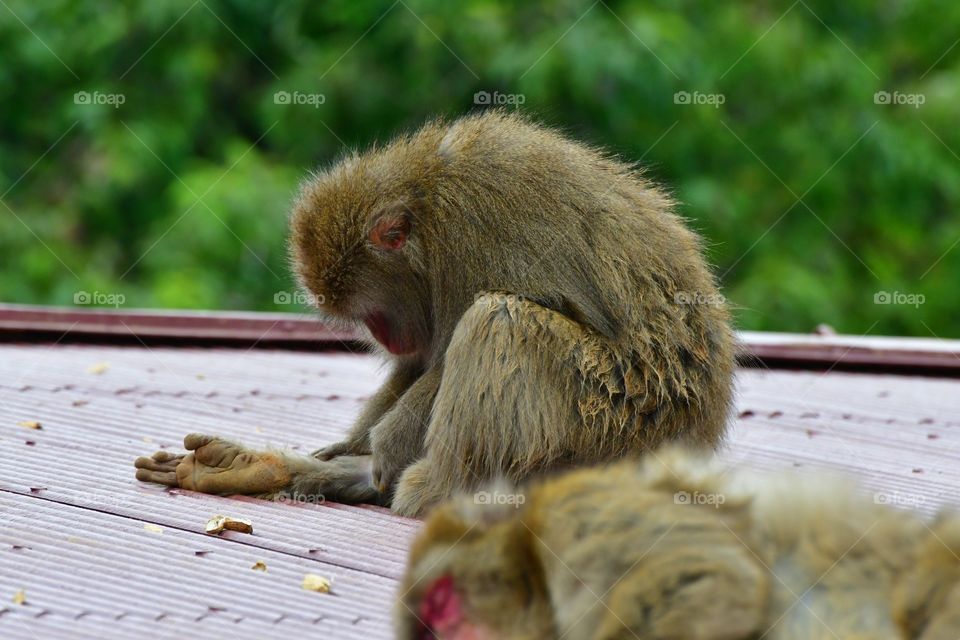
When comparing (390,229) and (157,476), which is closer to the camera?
(157,476)

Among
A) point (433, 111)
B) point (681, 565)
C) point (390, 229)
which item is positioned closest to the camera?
point (681, 565)

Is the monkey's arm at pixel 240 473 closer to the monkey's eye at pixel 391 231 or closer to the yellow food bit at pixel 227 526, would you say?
the yellow food bit at pixel 227 526

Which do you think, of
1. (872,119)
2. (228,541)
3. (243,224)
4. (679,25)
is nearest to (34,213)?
(243,224)

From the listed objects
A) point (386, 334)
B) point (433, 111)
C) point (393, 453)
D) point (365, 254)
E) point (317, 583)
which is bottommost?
point (317, 583)

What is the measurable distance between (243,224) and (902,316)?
6839mm

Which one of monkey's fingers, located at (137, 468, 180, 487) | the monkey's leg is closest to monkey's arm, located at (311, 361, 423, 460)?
monkey's fingers, located at (137, 468, 180, 487)

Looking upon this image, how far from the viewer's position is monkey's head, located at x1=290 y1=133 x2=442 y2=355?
4.72 meters

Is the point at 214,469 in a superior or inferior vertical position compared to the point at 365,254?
inferior

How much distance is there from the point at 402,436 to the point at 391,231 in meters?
0.75

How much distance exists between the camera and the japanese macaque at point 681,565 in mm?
2725

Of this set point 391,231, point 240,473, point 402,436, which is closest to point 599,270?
point 391,231

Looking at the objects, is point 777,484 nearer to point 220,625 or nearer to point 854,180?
point 220,625

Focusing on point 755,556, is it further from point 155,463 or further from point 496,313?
point 155,463

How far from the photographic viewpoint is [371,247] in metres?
4.74
